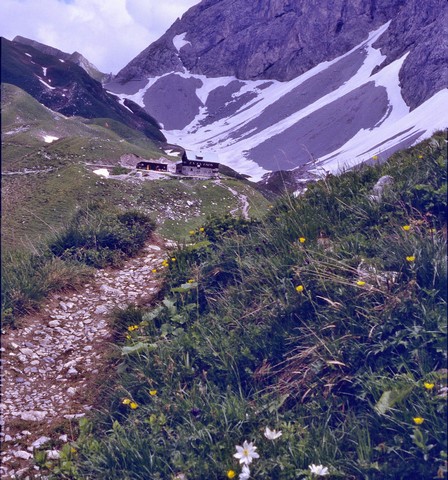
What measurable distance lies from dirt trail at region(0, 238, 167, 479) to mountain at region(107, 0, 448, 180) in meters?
54.2

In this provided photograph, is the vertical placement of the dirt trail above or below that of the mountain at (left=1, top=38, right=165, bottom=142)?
below

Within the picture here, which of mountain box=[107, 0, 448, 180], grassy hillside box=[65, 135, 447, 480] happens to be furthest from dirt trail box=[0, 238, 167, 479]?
mountain box=[107, 0, 448, 180]

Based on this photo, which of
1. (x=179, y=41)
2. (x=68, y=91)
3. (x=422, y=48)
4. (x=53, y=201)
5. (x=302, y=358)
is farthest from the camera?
(x=179, y=41)

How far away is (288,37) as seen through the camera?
140 m

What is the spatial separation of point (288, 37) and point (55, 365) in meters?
147

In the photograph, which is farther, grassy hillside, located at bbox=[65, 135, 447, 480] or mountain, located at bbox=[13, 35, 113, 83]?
mountain, located at bbox=[13, 35, 113, 83]

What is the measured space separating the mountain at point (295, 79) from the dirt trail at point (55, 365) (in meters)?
54.2

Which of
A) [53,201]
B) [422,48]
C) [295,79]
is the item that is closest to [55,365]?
[53,201]

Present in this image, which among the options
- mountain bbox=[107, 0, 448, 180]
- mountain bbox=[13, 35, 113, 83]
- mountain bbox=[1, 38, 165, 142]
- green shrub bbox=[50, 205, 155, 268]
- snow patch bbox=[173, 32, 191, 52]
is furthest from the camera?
snow patch bbox=[173, 32, 191, 52]

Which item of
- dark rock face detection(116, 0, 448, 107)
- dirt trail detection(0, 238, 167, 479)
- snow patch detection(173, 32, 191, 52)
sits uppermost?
snow patch detection(173, 32, 191, 52)

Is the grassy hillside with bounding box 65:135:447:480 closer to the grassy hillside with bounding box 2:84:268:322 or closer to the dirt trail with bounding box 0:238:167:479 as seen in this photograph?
the dirt trail with bounding box 0:238:167:479

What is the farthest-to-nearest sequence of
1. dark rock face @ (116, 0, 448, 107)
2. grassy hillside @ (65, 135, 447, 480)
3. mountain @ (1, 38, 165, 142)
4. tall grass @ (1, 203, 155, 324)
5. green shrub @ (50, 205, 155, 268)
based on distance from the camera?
dark rock face @ (116, 0, 448, 107)
mountain @ (1, 38, 165, 142)
green shrub @ (50, 205, 155, 268)
tall grass @ (1, 203, 155, 324)
grassy hillside @ (65, 135, 447, 480)

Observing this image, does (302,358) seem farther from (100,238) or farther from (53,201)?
(53,201)

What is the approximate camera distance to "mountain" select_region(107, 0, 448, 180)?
84769mm
